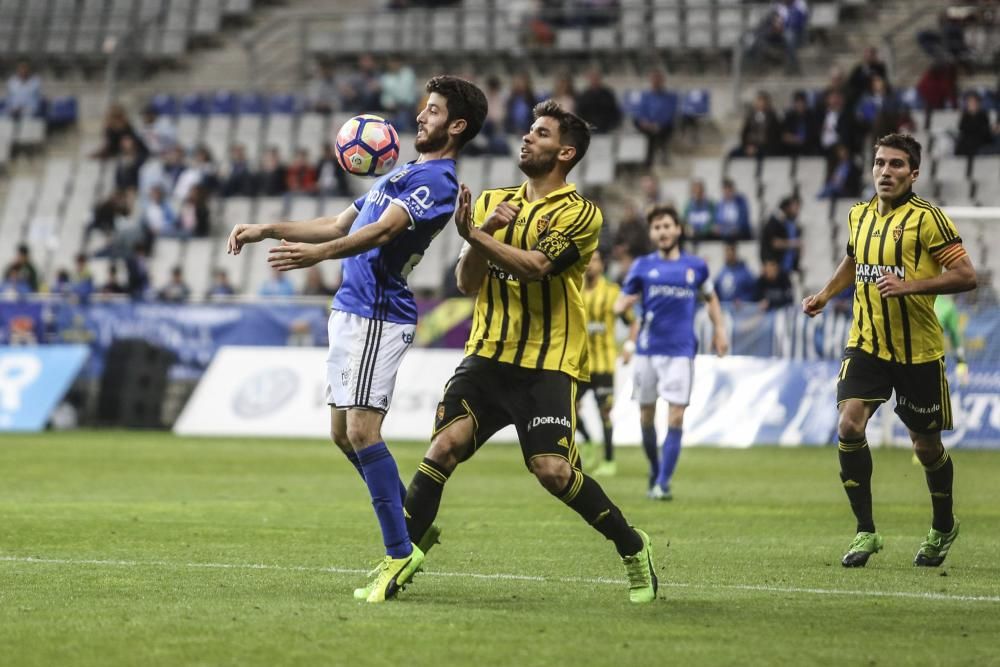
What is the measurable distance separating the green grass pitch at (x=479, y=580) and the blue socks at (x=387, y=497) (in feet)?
0.85

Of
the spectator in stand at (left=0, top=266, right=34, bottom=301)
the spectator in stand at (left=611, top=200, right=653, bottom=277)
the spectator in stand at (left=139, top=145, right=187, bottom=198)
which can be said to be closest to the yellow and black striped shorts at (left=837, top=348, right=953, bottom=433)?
the spectator in stand at (left=611, top=200, right=653, bottom=277)

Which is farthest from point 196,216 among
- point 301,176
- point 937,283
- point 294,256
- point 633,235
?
point 294,256

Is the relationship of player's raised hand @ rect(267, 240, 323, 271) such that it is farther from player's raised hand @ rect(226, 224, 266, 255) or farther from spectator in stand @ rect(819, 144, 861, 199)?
spectator in stand @ rect(819, 144, 861, 199)

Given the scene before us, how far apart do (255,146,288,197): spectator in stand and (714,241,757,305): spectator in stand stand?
9831 millimetres

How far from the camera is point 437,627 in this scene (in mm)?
6906

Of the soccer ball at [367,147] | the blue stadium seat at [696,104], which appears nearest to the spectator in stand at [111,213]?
the blue stadium seat at [696,104]

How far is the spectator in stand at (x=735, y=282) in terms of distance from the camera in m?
24.0

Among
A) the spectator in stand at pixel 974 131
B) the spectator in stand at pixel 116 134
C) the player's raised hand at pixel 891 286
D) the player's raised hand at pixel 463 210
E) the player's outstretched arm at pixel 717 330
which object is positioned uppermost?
the spectator in stand at pixel 116 134

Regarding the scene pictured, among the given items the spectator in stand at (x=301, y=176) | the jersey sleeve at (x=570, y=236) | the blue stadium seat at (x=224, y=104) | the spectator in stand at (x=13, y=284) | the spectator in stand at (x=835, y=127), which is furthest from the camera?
the blue stadium seat at (x=224, y=104)

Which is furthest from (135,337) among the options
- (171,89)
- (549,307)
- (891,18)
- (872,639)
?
(872,639)

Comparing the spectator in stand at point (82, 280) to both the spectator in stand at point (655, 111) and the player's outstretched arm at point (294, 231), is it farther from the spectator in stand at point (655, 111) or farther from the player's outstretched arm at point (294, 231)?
the player's outstretched arm at point (294, 231)

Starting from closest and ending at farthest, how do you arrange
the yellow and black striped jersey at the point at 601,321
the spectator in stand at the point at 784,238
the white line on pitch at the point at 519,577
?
the white line on pitch at the point at 519,577
the yellow and black striped jersey at the point at 601,321
the spectator in stand at the point at 784,238

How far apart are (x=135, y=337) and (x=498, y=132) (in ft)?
25.1

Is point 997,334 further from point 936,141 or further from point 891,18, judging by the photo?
point 891,18
